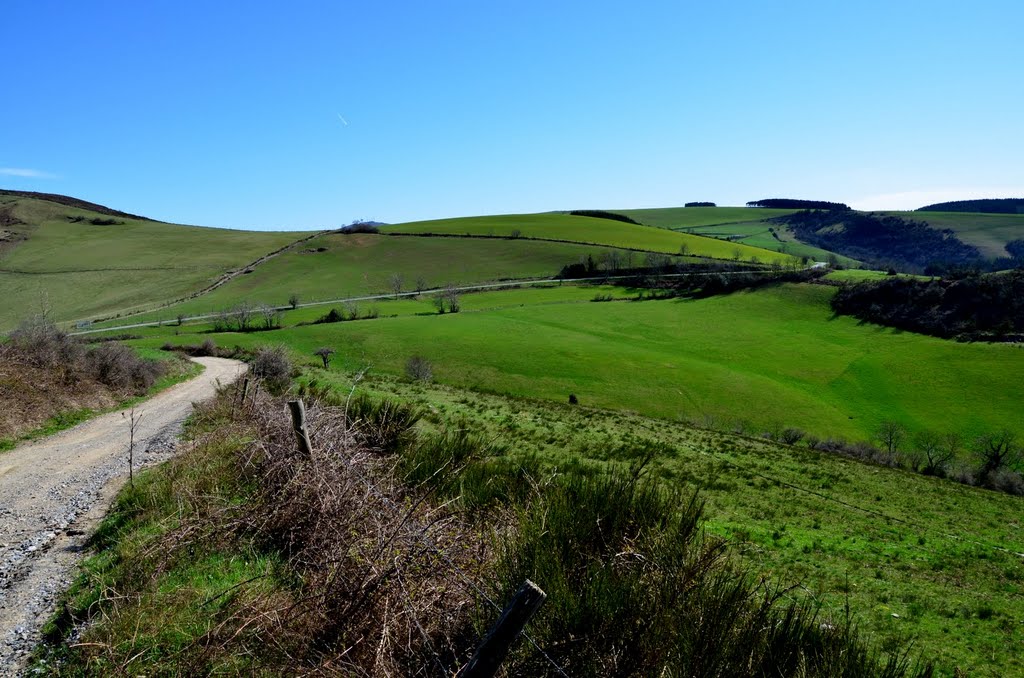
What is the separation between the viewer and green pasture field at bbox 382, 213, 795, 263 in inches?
4685

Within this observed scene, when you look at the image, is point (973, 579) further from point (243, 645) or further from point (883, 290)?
point (883, 290)

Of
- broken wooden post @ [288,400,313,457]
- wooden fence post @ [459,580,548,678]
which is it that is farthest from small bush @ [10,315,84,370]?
wooden fence post @ [459,580,548,678]

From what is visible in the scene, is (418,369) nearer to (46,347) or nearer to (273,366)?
(273,366)

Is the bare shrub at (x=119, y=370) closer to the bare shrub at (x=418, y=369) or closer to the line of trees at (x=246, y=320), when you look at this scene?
the bare shrub at (x=418, y=369)

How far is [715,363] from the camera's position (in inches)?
2350

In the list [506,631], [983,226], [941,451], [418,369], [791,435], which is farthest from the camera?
[983,226]

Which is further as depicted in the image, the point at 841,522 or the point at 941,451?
the point at 941,451

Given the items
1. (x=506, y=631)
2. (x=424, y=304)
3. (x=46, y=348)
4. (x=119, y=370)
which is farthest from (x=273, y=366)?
(x=424, y=304)

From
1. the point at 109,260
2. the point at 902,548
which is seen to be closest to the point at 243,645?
the point at 902,548

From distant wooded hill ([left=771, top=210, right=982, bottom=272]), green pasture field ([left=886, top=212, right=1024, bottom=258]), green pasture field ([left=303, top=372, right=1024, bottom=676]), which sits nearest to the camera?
green pasture field ([left=303, top=372, right=1024, bottom=676])

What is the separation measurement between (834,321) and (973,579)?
67004 millimetres

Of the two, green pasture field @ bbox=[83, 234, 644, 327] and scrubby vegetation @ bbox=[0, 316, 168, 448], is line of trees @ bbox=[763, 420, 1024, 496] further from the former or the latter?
green pasture field @ bbox=[83, 234, 644, 327]

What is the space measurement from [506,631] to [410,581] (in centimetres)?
230

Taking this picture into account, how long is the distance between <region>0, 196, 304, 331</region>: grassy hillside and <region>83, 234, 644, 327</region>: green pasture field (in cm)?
927
